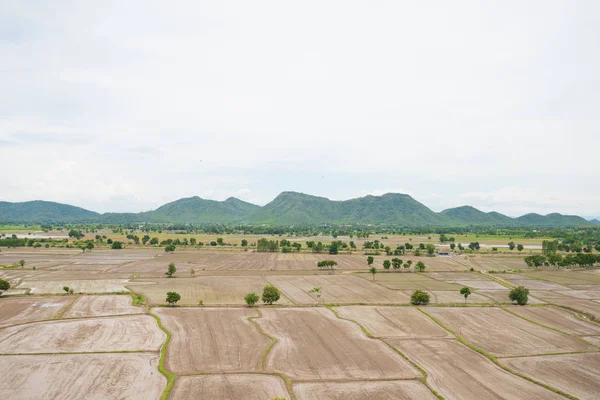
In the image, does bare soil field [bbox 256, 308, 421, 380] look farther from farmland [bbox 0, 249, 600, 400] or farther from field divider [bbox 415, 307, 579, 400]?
field divider [bbox 415, 307, 579, 400]

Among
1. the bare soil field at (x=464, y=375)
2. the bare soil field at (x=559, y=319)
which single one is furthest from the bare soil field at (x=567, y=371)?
the bare soil field at (x=559, y=319)

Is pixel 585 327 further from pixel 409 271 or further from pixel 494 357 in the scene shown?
pixel 409 271

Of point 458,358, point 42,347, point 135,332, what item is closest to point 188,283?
point 135,332

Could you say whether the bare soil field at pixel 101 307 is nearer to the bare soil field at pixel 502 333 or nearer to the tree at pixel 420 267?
the bare soil field at pixel 502 333

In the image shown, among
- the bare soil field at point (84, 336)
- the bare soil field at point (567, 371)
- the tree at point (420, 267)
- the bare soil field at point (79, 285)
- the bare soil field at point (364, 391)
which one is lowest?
the bare soil field at point (567, 371)

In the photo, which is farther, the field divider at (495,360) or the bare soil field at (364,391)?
the field divider at (495,360)

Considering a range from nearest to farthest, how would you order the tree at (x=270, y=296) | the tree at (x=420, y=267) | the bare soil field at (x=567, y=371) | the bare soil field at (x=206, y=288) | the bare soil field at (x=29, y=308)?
1. the bare soil field at (x=567, y=371)
2. the bare soil field at (x=29, y=308)
3. the tree at (x=270, y=296)
4. the bare soil field at (x=206, y=288)
5. the tree at (x=420, y=267)

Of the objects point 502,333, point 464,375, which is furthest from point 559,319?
point 464,375
